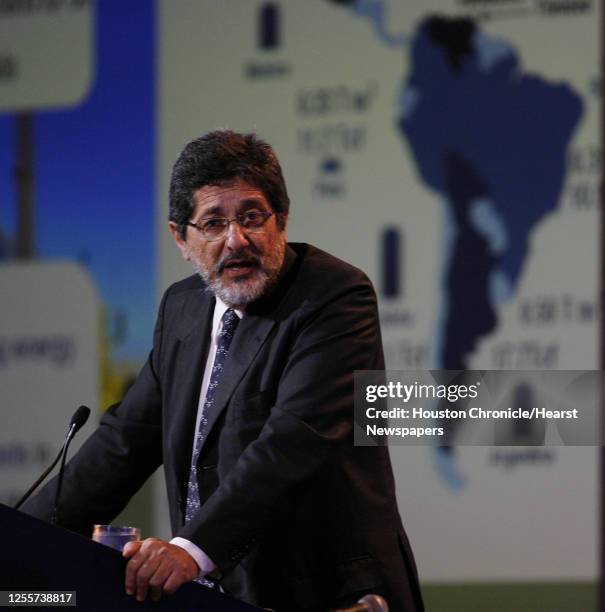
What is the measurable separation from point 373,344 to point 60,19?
107 inches

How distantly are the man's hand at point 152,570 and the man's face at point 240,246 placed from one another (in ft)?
2.07

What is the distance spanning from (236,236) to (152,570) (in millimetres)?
742

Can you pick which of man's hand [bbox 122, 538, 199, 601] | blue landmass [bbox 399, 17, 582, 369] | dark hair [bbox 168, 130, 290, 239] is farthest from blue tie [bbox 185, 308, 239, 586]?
blue landmass [bbox 399, 17, 582, 369]

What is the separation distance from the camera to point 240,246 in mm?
2301

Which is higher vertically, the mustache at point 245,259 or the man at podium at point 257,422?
the mustache at point 245,259

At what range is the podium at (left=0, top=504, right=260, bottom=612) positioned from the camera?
1734mm

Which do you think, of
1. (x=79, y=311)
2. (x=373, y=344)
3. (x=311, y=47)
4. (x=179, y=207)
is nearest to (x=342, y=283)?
(x=373, y=344)

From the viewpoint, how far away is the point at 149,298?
418 centimetres

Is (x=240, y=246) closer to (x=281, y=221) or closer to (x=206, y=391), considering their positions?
(x=281, y=221)

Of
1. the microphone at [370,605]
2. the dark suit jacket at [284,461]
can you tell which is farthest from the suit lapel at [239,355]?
the microphone at [370,605]

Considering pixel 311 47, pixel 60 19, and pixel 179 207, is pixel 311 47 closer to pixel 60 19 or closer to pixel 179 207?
pixel 60 19

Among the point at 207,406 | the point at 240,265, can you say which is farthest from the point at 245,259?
the point at 207,406

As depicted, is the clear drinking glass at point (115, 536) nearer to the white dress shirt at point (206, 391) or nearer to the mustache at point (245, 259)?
the white dress shirt at point (206, 391)

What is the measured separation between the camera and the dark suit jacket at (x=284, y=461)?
2062mm
